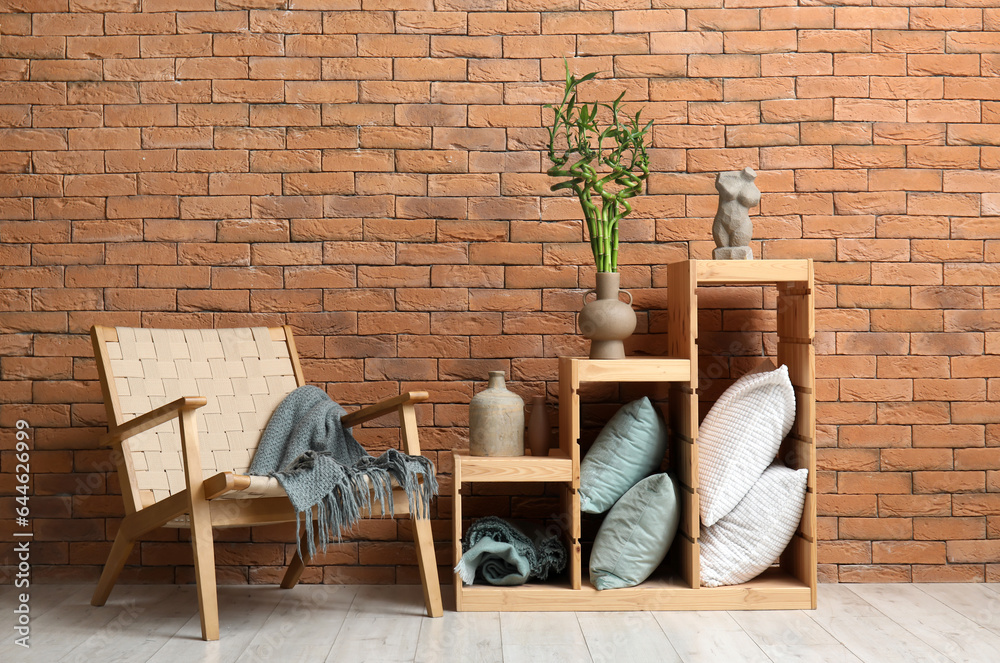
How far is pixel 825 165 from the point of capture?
2836 millimetres

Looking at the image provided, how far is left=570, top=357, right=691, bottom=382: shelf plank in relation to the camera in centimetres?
242

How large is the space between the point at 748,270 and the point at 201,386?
66.1 inches

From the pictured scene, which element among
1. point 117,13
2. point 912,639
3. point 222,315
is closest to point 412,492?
point 222,315

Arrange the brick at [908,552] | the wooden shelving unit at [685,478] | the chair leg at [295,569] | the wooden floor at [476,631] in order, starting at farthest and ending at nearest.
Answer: the brick at [908,552] → the chair leg at [295,569] → the wooden shelving unit at [685,478] → the wooden floor at [476,631]

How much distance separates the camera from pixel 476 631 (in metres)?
2.22

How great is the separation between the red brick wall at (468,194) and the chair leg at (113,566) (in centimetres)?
60

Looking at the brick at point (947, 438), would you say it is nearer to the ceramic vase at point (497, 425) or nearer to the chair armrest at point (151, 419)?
the ceramic vase at point (497, 425)

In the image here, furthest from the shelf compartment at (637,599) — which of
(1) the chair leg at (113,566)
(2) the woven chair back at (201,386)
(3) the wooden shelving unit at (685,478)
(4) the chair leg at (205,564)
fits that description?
(1) the chair leg at (113,566)

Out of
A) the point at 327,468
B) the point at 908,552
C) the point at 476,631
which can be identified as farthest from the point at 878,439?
the point at 327,468

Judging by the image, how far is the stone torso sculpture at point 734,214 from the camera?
252cm

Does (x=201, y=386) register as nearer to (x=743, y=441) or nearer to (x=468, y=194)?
(x=468, y=194)

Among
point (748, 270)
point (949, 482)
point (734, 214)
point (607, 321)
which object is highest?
point (734, 214)

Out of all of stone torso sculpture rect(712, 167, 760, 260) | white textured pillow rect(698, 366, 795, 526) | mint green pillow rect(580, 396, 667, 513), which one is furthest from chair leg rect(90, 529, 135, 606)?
stone torso sculpture rect(712, 167, 760, 260)

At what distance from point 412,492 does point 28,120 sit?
1.86 metres
